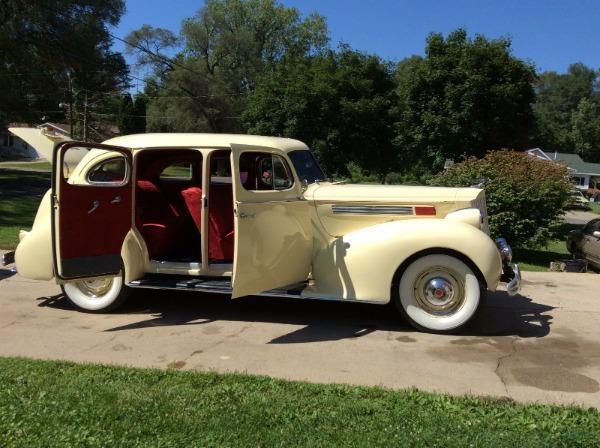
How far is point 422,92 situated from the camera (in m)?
19.7

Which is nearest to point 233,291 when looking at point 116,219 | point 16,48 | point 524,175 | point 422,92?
point 116,219

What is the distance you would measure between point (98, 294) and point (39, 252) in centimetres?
80

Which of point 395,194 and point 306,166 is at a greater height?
point 306,166

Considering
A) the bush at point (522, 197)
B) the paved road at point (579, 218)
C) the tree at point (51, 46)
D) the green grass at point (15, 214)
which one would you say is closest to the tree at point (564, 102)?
the paved road at point (579, 218)

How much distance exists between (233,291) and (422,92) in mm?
16179

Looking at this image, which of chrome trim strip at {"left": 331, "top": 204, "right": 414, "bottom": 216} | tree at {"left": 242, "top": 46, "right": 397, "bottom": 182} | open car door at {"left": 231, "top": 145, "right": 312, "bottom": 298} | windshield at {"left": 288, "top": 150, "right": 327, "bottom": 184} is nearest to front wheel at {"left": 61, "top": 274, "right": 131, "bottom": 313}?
open car door at {"left": 231, "top": 145, "right": 312, "bottom": 298}

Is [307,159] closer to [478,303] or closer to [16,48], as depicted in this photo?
[478,303]

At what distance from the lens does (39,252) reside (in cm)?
621

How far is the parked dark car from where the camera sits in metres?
11.5

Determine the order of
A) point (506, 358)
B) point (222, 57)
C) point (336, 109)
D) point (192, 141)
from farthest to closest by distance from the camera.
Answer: point (222, 57) < point (336, 109) < point (192, 141) < point (506, 358)

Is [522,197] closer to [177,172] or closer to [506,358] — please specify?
[506,358]

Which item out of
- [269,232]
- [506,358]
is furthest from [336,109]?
[506,358]

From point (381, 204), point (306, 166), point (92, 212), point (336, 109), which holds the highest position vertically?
point (336, 109)

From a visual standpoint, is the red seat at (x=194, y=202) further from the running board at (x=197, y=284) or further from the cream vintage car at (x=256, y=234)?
the running board at (x=197, y=284)
